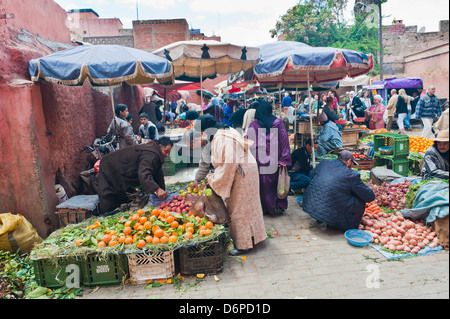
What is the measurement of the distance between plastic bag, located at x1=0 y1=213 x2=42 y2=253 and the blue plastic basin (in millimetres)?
4406

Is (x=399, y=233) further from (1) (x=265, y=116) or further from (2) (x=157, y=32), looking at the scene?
(2) (x=157, y=32)

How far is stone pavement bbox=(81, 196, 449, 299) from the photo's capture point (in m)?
3.16

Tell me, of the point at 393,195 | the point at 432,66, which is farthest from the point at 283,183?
the point at 432,66

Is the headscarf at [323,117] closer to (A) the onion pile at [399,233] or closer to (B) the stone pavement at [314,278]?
(A) the onion pile at [399,233]

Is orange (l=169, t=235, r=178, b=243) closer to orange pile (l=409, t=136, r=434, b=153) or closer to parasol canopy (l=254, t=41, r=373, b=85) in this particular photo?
parasol canopy (l=254, t=41, r=373, b=85)

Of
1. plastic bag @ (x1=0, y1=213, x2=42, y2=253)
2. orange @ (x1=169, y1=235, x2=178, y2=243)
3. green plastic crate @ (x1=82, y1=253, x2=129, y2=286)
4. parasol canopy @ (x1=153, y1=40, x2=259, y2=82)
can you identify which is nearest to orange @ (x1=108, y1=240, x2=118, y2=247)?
green plastic crate @ (x1=82, y1=253, x2=129, y2=286)

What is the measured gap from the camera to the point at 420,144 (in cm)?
704

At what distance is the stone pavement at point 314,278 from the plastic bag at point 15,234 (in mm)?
1506

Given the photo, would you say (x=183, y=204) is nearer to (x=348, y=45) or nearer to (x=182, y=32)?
(x=182, y=32)

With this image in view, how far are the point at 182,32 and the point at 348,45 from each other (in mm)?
14589

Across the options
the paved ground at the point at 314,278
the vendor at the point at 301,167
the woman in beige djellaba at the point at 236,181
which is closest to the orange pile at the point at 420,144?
the vendor at the point at 301,167

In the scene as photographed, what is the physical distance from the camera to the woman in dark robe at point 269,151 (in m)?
5.22
